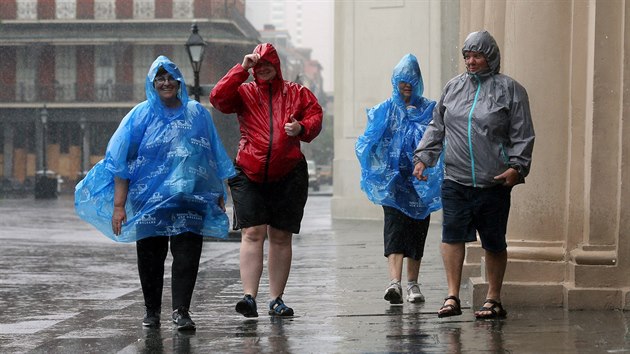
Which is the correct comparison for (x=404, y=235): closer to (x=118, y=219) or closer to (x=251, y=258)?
(x=251, y=258)

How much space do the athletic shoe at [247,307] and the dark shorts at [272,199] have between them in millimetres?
448

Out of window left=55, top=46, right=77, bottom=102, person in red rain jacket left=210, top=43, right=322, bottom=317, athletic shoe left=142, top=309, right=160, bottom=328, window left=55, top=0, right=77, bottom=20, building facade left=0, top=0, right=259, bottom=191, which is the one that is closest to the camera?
athletic shoe left=142, top=309, right=160, bottom=328

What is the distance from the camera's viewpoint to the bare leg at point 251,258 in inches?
326

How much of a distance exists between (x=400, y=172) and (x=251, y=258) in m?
1.76

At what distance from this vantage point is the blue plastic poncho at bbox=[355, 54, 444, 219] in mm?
9633

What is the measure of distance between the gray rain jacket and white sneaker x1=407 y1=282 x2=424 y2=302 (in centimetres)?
152

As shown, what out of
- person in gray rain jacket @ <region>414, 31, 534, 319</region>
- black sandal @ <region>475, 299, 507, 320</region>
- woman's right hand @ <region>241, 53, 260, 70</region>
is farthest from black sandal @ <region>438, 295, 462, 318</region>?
woman's right hand @ <region>241, 53, 260, 70</region>

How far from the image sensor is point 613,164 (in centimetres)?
814

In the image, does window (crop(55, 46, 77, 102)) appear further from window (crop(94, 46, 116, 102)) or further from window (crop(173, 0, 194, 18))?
window (crop(173, 0, 194, 18))

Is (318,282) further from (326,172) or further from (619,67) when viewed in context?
(326,172)

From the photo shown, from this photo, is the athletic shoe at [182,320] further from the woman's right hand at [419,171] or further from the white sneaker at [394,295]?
the white sneaker at [394,295]

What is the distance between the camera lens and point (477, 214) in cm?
799

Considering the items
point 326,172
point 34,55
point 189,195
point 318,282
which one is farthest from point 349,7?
point 326,172

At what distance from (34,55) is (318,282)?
182ft
